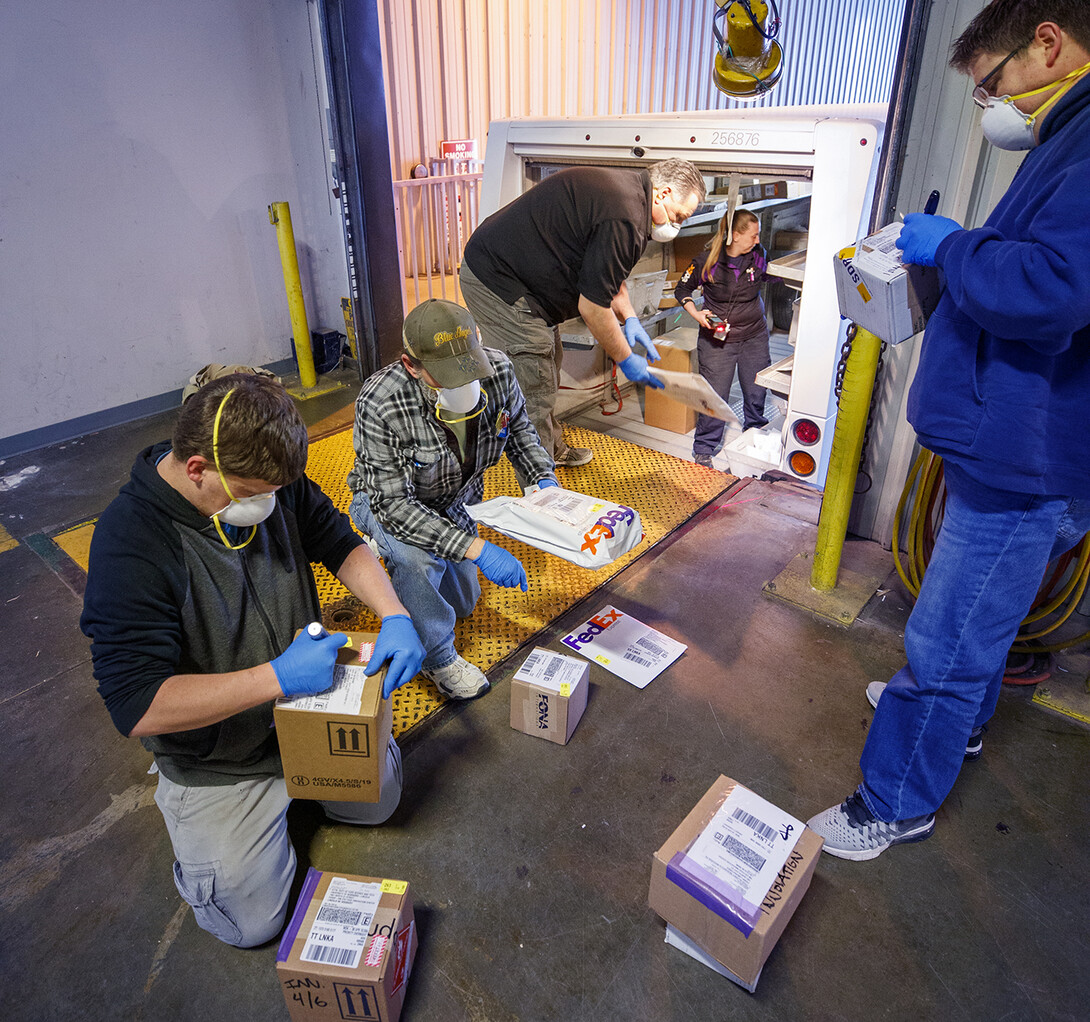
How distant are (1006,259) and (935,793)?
132 centimetres

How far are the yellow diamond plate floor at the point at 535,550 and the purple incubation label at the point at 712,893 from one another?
3.51 ft

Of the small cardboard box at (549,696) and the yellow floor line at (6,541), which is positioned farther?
the yellow floor line at (6,541)

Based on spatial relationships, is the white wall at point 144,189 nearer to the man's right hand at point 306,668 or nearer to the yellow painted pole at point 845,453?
the man's right hand at point 306,668

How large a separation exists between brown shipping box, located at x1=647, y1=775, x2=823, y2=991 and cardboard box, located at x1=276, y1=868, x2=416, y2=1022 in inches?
23.3

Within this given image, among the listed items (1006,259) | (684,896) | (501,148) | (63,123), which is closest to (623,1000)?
(684,896)

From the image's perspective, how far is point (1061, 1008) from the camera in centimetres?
165

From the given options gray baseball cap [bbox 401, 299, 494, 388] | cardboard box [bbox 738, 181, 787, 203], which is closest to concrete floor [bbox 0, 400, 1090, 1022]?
gray baseball cap [bbox 401, 299, 494, 388]

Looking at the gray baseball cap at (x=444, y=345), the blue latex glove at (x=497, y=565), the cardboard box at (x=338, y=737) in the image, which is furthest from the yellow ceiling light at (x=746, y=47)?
the cardboard box at (x=338, y=737)

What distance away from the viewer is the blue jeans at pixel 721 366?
429 cm

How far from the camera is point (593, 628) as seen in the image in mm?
2809

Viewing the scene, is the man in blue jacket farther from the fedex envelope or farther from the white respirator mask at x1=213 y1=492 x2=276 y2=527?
the white respirator mask at x1=213 y1=492 x2=276 y2=527

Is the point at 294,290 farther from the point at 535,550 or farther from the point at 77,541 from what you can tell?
the point at 535,550

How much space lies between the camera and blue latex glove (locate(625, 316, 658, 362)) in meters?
3.71

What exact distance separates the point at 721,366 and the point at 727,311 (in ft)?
1.07
